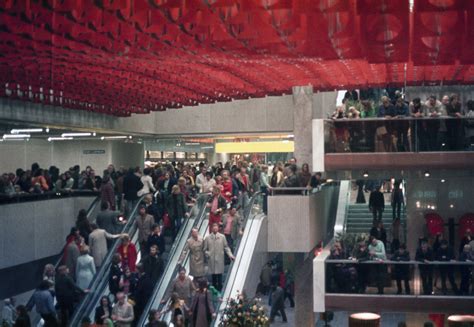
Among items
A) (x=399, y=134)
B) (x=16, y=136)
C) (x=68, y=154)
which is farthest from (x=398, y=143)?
(x=68, y=154)

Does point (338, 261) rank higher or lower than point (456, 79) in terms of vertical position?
lower

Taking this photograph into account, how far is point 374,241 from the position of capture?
71.4 ft

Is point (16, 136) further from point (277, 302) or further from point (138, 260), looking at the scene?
point (138, 260)

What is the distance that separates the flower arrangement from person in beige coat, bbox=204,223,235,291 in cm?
174

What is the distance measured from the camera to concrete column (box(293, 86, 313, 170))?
27.9 meters

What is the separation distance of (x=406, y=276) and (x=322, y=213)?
6427mm

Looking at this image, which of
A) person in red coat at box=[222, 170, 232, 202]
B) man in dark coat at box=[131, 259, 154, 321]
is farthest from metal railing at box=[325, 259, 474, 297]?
man in dark coat at box=[131, 259, 154, 321]

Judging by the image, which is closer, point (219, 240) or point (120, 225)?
point (219, 240)

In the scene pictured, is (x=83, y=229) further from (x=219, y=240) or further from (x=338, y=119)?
(x=338, y=119)

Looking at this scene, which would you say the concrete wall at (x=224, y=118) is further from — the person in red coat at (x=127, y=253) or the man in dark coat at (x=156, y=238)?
the person in red coat at (x=127, y=253)

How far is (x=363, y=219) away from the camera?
27.5 meters

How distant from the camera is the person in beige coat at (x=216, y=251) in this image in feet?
59.8

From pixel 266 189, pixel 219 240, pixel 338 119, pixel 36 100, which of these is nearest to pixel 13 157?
pixel 36 100

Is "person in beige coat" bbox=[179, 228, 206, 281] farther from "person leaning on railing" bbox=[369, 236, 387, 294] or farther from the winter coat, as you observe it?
"person leaning on railing" bbox=[369, 236, 387, 294]
